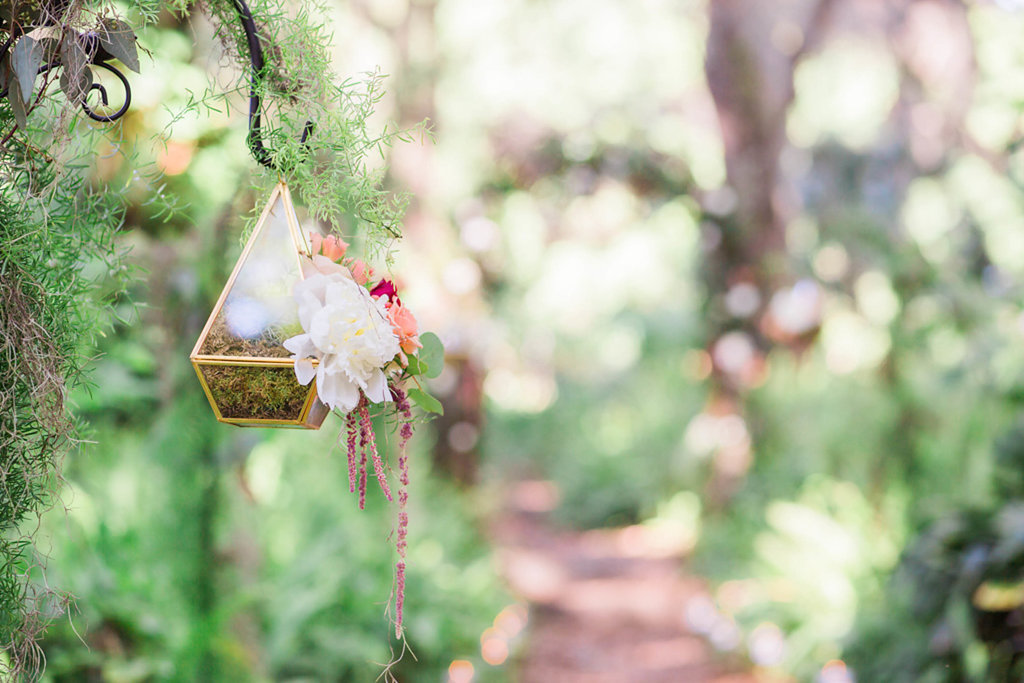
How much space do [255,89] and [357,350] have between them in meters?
0.43

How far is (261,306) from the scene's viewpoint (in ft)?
3.60

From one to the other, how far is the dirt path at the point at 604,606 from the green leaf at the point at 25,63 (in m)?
4.20

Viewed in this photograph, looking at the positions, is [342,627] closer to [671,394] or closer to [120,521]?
[120,521]

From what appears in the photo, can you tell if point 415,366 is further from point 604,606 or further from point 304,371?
point 604,606

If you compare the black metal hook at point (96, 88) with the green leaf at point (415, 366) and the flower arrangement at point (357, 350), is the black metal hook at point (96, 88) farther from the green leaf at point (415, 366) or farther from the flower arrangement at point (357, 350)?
the green leaf at point (415, 366)

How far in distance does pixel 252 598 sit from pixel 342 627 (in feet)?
2.40

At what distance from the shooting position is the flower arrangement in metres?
1.03

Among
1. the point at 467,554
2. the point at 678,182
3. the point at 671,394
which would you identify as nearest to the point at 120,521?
the point at 467,554

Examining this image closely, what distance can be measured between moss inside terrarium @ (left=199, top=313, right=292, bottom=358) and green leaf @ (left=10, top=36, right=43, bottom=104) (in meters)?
0.37

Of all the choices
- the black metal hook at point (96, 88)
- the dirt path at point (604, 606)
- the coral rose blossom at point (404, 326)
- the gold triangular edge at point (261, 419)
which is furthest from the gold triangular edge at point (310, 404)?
the dirt path at point (604, 606)

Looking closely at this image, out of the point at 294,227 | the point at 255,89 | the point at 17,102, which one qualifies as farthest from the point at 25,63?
the point at 294,227

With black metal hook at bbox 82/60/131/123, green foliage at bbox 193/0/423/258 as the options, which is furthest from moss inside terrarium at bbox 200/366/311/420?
black metal hook at bbox 82/60/131/123

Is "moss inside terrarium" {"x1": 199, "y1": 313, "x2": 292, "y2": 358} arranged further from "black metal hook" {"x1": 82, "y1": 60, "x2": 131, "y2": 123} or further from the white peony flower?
"black metal hook" {"x1": 82, "y1": 60, "x2": 131, "y2": 123}

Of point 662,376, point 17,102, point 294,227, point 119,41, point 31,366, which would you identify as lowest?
point 31,366
